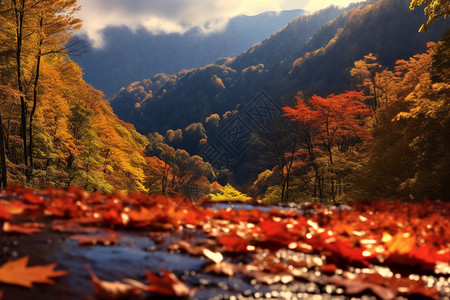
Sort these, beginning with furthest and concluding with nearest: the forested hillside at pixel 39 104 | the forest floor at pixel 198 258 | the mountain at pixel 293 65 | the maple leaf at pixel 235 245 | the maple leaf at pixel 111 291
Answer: the mountain at pixel 293 65 < the forested hillside at pixel 39 104 < the maple leaf at pixel 235 245 < the forest floor at pixel 198 258 < the maple leaf at pixel 111 291

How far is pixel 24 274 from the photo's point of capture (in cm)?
121

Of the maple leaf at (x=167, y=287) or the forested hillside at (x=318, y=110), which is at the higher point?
the forested hillside at (x=318, y=110)

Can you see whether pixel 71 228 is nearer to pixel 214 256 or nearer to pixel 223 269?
pixel 214 256

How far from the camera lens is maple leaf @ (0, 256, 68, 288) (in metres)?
1.16

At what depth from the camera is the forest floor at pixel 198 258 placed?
1.26m

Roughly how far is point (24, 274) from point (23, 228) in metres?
0.74

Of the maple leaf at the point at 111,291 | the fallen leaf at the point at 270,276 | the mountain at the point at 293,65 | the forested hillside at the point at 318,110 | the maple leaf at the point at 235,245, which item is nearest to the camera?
the maple leaf at the point at 111,291

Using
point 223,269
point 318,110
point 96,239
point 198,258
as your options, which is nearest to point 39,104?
point 318,110

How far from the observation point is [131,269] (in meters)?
1.50

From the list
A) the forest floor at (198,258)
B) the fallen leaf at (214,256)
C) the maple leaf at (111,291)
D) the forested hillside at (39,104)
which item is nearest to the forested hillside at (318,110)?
the forest floor at (198,258)

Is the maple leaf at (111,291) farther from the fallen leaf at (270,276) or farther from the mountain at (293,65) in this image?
the mountain at (293,65)

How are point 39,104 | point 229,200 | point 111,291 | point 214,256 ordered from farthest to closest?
point 39,104, point 229,200, point 214,256, point 111,291

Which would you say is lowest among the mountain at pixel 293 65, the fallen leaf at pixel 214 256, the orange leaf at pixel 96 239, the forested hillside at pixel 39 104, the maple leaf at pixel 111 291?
the maple leaf at pixel 111 291

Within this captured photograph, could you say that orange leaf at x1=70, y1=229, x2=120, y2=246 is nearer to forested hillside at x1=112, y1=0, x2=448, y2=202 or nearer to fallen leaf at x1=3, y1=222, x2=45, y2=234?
fallen leaf at x1=3, y1=222, x2=45, y2=234
